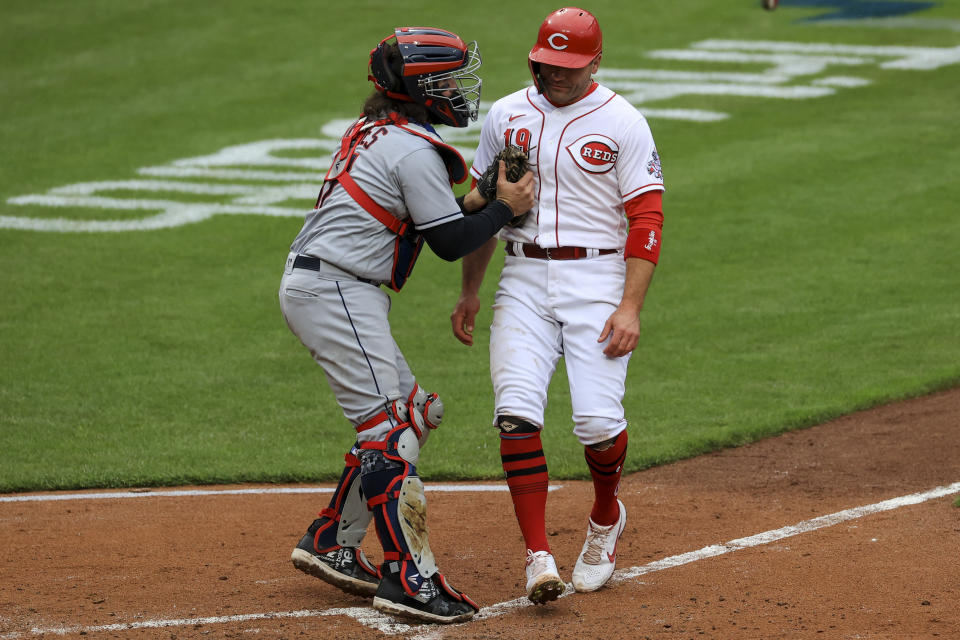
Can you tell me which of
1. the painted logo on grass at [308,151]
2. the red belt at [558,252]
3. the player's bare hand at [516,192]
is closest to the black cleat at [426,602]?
the red belt at [558,252]

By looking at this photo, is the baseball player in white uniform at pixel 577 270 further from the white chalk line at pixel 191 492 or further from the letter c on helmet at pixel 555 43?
the white chalk line at pixel 191 492

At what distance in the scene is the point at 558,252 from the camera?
5148mm

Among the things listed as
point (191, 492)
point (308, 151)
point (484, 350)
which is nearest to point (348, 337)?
point (191, 492)

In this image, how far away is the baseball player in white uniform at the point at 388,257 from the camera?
475 centimetres

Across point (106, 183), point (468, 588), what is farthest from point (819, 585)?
point (106, 183)

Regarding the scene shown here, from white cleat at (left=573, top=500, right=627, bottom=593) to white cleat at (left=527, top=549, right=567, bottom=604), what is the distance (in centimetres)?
32

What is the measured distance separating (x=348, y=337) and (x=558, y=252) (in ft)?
3.15

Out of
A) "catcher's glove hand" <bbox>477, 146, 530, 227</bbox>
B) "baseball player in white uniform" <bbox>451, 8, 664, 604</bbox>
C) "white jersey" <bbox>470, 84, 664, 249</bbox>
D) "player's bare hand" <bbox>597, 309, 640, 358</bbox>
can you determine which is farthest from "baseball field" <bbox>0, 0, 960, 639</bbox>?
"catcher's glove hand" <bbox>477, 146, 530, 227</bbox>

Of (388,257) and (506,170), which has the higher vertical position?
(506,170)

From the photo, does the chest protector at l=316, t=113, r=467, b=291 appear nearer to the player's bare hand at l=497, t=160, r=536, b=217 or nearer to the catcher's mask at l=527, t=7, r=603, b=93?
the player's bare hand at l=497, t=160, r=536, b=217

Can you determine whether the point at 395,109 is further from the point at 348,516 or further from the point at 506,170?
the point at 348,516

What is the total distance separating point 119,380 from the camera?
9234 mm

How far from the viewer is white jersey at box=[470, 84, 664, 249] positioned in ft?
16.7

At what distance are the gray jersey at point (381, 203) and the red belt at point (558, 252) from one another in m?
0.51
